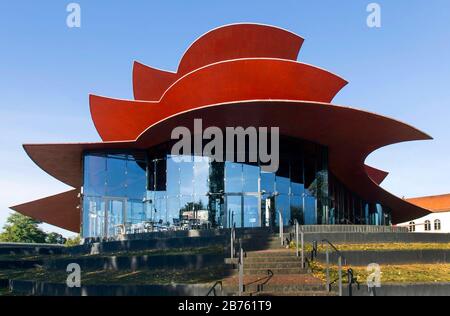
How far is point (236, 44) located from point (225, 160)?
6379 millimetres

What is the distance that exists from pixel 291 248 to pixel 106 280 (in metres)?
5.86

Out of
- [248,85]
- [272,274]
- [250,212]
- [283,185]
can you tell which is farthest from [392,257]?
[248,85]

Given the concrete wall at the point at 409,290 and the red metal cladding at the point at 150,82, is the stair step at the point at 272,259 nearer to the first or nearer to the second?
the concrete wall at the point at 409,290

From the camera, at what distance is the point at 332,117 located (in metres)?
20.8

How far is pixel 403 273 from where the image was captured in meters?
13.6

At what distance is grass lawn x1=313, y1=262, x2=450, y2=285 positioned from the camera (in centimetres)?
1290

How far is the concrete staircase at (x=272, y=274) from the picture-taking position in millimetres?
11773

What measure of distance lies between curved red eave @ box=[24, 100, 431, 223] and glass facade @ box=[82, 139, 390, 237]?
1.00m

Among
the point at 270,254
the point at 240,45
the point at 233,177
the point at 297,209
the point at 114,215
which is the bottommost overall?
the point at 270,254

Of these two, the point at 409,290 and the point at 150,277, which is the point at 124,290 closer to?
the point at 150,277

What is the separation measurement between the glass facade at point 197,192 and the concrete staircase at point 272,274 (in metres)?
6.74

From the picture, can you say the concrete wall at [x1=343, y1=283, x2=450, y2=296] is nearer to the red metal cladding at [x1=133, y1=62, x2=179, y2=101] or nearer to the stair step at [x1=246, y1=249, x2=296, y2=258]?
the stair step at [x1=246, y1=249, x2=296, y2=258]
